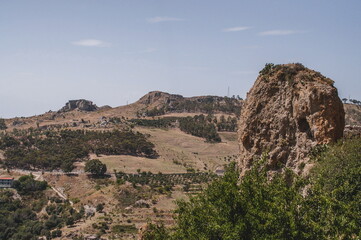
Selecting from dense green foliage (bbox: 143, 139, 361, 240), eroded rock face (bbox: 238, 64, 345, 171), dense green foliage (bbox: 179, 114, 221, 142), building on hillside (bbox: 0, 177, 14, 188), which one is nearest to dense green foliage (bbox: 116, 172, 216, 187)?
building on hillside (bbox: 0, 177, 14, 188)

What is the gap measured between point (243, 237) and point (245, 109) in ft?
37.5

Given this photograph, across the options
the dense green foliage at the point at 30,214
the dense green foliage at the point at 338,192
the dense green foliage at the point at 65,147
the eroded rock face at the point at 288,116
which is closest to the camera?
the dense green foliage at the point at 338,192

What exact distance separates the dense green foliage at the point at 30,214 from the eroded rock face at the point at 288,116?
44471mm

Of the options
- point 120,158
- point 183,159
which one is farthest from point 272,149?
point 183,159

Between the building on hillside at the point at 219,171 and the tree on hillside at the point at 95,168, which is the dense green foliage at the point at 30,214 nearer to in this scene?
the tree on hillside at the point at 95,168

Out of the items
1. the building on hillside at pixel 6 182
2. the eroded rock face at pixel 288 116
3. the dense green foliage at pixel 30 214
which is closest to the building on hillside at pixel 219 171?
the dense green foliage at pixel 30 214

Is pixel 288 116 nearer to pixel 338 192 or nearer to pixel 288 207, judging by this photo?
pixel 338 192

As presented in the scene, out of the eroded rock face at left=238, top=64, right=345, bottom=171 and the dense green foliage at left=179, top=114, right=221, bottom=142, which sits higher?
the eroded rock face at left=238, top=64, right=345, bottom=171

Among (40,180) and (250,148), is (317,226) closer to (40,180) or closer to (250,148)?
(250,148)

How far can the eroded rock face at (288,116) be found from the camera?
2008 centimetres

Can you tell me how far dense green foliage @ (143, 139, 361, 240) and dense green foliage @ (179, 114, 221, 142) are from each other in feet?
394

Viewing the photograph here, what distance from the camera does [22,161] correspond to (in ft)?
318

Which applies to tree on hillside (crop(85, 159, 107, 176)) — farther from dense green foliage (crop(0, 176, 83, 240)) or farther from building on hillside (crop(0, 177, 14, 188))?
building on hillside (crop(0, 177, 14, 188))

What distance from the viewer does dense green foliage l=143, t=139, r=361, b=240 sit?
13.1 meters
